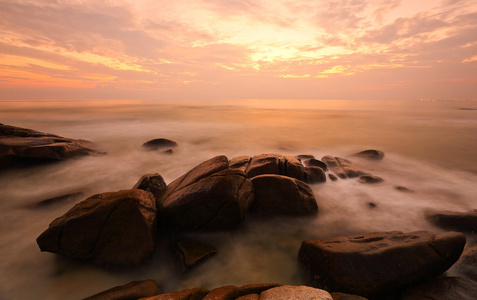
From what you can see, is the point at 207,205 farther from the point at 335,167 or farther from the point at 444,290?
the point at 335,167

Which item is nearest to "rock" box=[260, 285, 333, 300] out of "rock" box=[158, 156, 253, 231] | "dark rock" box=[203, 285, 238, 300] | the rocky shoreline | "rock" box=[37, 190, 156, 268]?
the rocky shoreline

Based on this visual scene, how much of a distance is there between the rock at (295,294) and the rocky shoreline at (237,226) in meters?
0.01

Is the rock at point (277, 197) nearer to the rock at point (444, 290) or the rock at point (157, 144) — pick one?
the rock at point (444, 290)

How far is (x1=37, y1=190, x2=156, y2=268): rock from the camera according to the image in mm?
3873

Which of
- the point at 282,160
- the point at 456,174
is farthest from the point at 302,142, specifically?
the point at 282,160

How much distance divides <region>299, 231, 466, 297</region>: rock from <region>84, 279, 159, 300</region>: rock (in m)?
2.59

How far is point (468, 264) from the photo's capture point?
3547 millimetres

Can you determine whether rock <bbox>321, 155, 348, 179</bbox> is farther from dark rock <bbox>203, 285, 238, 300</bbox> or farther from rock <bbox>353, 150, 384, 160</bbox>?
dark rock <bbox>203, 285, 238, 300</bbox>

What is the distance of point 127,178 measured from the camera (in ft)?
29.1

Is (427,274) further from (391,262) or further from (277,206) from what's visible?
(277,206)

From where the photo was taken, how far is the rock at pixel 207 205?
463 cm

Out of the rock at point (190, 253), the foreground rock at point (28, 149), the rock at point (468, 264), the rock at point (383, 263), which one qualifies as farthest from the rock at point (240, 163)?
the foreground rock at point (28, 149)

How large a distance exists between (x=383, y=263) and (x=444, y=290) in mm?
759

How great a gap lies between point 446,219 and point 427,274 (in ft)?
9.53
